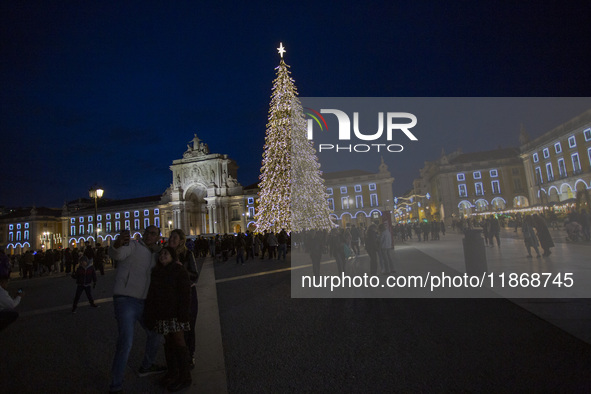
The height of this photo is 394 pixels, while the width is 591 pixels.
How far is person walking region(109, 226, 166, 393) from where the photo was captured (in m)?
3.21

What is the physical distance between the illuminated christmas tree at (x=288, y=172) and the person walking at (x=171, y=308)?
1582 centimetres

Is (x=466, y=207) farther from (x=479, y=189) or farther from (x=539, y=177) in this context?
(x=539, y=177)

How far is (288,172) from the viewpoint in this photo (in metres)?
20.4

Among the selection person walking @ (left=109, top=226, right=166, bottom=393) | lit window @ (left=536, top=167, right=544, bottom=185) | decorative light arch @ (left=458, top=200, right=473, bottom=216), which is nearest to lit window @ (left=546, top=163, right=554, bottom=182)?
lit window @ (left=536, top=167, right=544, bottom=185)

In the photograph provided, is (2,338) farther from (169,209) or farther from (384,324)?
(169,209)

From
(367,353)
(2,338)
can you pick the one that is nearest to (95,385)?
(367,353)

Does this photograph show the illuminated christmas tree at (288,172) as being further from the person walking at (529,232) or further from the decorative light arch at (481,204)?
the person walking at (529,232)

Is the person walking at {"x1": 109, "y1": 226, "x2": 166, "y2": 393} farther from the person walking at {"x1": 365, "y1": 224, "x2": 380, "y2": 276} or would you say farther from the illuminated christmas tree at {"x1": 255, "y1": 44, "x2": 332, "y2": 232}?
the illuminated christmas tree at {"x1": 255, "y1": 44, "x2": 332, "y2": 232}

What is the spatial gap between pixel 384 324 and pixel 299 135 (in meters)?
16.7

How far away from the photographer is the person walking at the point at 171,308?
10.9 ft

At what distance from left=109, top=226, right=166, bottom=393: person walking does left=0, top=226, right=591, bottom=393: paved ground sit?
410 mm

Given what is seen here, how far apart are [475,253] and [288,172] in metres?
13.8

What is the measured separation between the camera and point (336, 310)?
6.26 meters

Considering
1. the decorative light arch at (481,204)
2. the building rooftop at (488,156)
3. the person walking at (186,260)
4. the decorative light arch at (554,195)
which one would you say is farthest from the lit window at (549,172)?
the person walking at (186,260)
